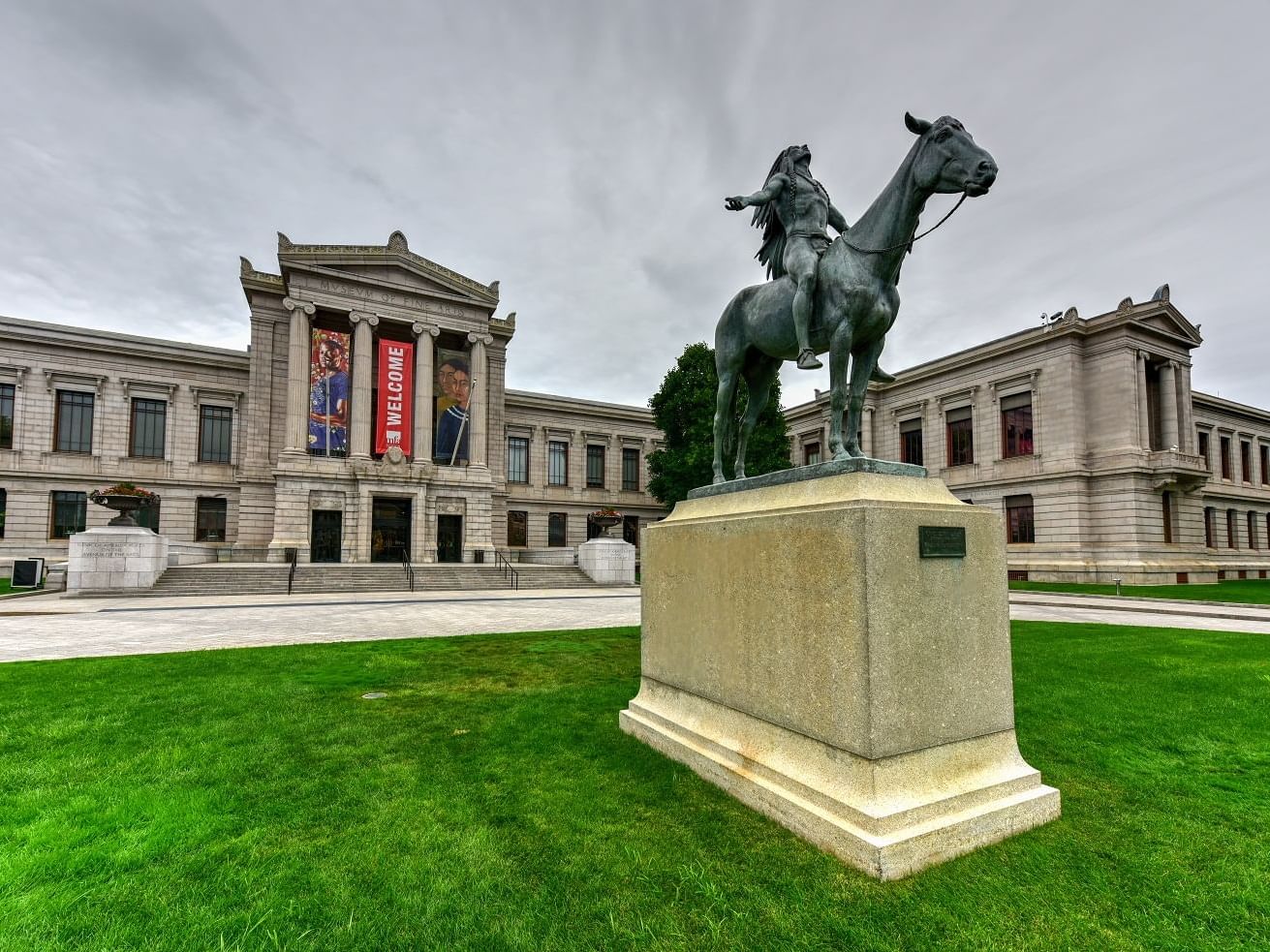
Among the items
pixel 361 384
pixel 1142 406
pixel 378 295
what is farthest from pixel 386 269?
Answer: pixel 1142 406

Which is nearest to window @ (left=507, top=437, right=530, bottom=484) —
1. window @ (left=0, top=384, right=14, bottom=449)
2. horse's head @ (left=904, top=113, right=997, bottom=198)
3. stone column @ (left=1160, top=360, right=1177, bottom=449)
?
window @ (left=0, top=384, right=14, bottom=449)

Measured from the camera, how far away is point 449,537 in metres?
33.4

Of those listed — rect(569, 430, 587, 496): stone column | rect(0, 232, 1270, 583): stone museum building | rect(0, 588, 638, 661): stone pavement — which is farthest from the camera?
rect(569, 430, 587, 496): stone column

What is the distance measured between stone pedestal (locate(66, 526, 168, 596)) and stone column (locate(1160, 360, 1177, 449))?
143 feet

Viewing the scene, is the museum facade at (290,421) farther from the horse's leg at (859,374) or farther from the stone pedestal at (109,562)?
the horse's leg at (859,374)

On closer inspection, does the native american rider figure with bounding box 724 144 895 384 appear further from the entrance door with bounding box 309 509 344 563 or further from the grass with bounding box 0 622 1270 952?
the entrance door with bounding box 309 509 344 563

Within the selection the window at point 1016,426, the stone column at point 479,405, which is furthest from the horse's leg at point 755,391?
the window at point 1016,426

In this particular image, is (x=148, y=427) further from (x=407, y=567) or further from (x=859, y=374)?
(x=859, y=374)

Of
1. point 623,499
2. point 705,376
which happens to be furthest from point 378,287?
point 623,499

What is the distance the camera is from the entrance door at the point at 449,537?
33.2m

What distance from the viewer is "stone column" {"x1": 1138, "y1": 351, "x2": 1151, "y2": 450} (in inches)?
1131

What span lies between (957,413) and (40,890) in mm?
39315

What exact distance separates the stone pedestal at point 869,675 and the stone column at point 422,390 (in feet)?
102

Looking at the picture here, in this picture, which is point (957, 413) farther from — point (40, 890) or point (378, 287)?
point (40, 890)
